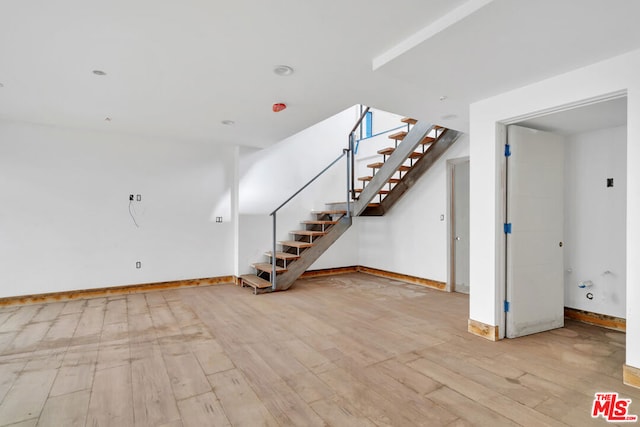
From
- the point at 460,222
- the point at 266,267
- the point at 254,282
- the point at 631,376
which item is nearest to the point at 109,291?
the point at 254,282

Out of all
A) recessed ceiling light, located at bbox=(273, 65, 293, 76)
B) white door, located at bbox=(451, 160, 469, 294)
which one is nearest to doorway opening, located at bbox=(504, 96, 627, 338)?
white door, located at bbox=(451, 160, 469, 294)

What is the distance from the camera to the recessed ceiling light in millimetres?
2814

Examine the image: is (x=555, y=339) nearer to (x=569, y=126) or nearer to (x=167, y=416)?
(x=569, y=126)

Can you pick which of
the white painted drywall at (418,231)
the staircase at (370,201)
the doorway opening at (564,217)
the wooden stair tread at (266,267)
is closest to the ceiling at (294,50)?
the doorway opening at (564,217)

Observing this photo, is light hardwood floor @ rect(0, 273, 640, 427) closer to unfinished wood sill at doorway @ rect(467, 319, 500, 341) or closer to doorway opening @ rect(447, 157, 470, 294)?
unfinished wood sill at doorway @ rect(467, 319, 500, 341)

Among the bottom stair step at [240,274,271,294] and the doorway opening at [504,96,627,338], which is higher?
the doorway opening at [504,96,627,338]

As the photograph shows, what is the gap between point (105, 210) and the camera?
16.2ft

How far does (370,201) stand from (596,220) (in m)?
3.04

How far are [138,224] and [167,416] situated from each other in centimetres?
388

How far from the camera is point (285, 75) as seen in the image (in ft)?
9.77

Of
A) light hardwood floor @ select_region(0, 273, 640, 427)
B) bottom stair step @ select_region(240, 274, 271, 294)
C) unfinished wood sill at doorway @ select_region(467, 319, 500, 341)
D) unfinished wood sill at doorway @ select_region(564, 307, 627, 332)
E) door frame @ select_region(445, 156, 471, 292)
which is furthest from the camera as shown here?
door frame @ select_region(445, 156, 471, 292)

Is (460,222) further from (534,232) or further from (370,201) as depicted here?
(534,232)

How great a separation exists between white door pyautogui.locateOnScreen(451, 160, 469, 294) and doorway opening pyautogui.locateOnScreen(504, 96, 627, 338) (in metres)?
1.55

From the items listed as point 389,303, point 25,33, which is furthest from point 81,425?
point 389,303
